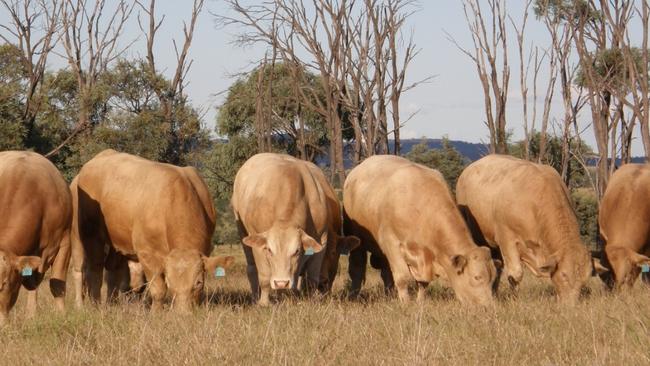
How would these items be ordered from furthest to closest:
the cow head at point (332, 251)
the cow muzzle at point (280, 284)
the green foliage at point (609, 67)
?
the green foliage at point (609, 67) < the cow head at point (332, 251) < the cow muzzle at point (280, 284)

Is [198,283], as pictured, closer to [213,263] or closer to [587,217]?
[213,263]

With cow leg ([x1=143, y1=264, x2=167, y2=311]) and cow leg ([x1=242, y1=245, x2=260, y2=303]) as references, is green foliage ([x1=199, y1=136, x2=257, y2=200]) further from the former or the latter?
cow leg ([x1=143, y1=264, x2=167, y2=311])

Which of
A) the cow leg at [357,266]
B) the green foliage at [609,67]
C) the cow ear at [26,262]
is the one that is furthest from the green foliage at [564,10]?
the cow ear at [26,262]

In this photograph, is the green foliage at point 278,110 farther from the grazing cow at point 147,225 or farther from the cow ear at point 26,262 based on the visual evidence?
the cow ear at point 26,262

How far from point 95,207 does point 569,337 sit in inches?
297

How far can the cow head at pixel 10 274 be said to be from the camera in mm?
10070

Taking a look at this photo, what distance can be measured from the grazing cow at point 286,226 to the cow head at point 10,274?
261 centimetres

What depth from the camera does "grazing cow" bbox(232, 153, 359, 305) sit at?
11.7 meters

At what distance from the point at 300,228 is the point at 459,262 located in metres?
1.99

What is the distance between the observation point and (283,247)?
1160cm

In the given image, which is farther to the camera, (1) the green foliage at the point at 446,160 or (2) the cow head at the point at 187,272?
(1) the green foliage at the point at 446,160

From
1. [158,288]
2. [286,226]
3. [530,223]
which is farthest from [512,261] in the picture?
[158,288]

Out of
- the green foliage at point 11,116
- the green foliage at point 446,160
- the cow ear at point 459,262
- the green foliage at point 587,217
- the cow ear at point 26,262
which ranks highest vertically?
the green foliage at point 11,116

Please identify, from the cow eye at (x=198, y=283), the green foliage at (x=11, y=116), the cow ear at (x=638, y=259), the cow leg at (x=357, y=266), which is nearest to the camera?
the cow eye at (x=198, y=283)
